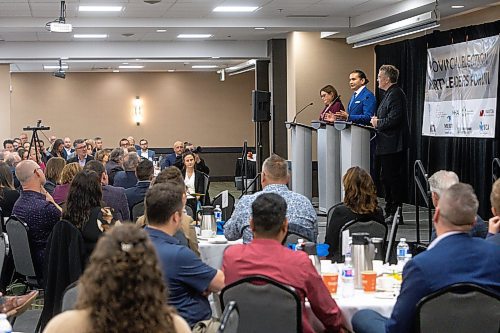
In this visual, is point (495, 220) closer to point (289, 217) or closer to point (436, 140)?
point (289, 217)

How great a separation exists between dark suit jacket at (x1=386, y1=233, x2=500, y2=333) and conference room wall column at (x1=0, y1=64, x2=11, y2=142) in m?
17.4

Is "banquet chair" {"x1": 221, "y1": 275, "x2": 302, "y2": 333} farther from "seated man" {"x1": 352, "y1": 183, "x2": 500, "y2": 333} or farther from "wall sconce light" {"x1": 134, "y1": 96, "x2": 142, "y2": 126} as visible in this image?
"wall sconce light" {"x1": 134, "y1": 96, "x2": 142, "y2": 126}

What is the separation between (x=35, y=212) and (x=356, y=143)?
4.96 m

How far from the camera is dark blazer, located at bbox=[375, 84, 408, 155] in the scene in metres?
9.75

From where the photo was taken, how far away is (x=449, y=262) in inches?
131

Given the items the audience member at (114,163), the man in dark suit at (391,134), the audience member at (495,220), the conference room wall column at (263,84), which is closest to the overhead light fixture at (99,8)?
the audience member at (114,163)

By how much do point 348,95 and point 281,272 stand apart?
40.3ft

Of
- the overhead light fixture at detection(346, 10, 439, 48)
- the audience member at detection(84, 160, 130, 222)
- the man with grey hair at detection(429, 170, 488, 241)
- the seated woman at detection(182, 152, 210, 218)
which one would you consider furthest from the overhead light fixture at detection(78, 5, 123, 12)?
the man with grey hair at detection(429, 170, 488, 241)

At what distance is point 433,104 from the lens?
1250cm

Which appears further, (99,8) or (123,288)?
(99,8)

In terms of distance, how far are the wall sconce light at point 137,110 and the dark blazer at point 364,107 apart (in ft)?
52.6

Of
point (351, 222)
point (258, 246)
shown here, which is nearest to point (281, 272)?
point (258, 246)

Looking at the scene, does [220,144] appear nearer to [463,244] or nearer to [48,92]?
[48,92]

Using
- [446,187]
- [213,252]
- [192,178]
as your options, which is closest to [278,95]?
[192,178]
